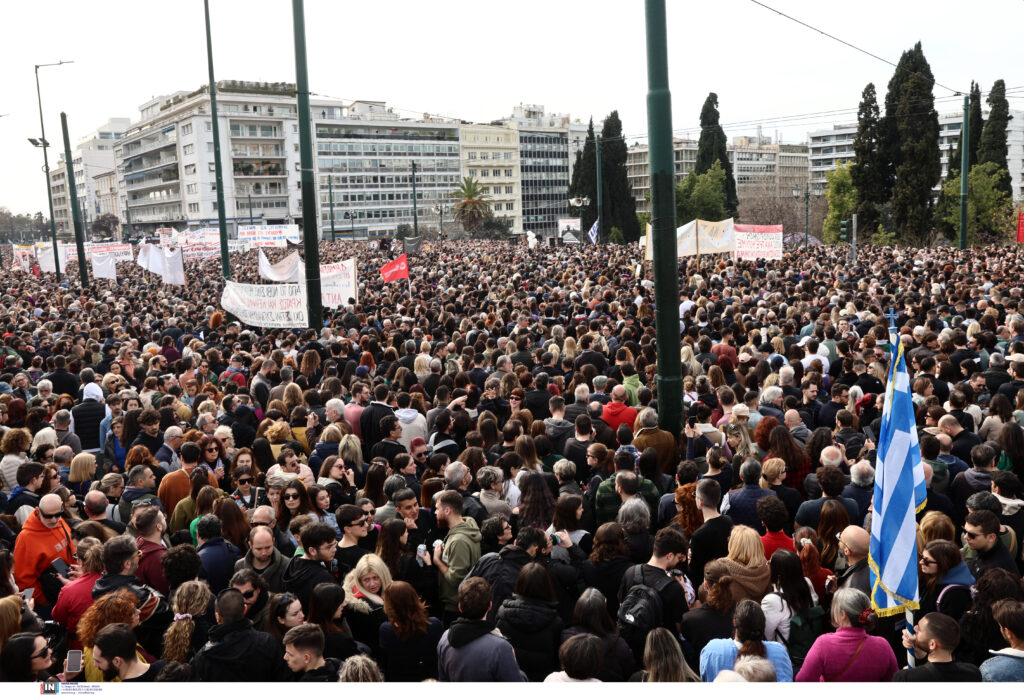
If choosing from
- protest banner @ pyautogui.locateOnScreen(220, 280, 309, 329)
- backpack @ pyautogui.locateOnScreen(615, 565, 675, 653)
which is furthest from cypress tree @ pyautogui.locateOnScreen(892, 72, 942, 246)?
backpack @ pyautogui.locateOnScreen(615, 565, 675, 653)

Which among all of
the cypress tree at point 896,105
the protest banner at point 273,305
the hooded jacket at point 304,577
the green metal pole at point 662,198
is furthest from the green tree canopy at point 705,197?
the hooded jacket at point 304,577

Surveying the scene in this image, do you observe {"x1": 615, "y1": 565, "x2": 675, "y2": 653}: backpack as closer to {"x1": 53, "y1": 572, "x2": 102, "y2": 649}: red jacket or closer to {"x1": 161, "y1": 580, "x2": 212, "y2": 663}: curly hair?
{"x1": 161, "y1": 580, "x2": 212, "y2": 663}: curly hair

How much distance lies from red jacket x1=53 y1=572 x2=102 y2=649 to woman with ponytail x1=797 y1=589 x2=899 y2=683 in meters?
4.06

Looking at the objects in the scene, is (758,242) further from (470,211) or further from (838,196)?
→ (470,211)

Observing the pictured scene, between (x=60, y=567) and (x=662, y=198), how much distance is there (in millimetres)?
5342

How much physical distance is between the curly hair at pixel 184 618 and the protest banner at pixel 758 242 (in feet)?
65.9

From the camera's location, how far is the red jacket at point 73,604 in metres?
4.91

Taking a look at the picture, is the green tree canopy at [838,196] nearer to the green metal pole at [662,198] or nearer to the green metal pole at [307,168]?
the green metal pole at [307,168]

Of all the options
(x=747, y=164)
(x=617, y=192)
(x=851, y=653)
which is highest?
(x=747, y=164)

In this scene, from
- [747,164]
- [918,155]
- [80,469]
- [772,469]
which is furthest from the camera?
[747,164]

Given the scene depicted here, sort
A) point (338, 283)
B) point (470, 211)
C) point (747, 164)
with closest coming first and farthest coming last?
point (338, 283), point (470, 211), point (747, 164)

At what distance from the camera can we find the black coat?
4.48 metres

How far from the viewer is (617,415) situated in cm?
858

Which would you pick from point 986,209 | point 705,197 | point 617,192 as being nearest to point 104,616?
point 986,209
